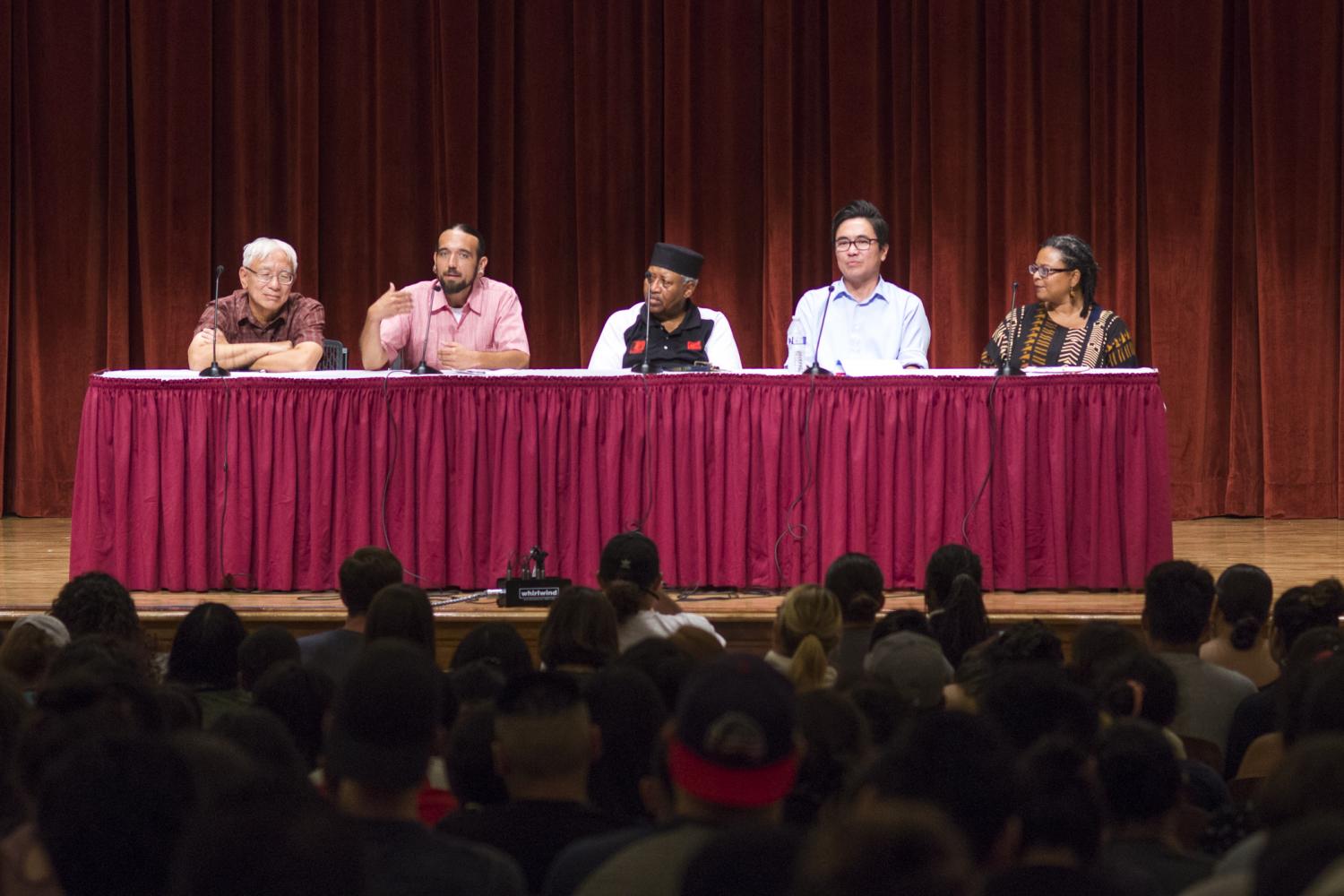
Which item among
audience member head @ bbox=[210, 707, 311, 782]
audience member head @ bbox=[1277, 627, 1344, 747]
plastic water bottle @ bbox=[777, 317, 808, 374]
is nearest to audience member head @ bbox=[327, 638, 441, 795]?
audience member head @ bbox=[210, 707, 311, 782]

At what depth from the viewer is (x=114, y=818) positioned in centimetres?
208

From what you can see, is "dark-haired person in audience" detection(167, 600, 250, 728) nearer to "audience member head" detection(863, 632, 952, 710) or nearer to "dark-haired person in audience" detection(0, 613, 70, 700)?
"dark-haired person in audience" detection(0, 613, 70, 700)

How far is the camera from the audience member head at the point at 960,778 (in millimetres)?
2178

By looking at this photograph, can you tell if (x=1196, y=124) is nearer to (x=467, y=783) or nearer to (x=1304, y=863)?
(x=467, y=783)

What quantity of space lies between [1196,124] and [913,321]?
279 centimetres

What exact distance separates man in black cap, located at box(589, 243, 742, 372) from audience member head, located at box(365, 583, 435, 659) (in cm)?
342

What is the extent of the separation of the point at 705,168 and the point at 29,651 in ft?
21.0

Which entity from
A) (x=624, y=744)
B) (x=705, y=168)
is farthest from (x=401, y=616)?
(x=705, y=168)

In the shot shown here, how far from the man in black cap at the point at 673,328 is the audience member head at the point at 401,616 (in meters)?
3.42

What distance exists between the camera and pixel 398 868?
2.29 meters

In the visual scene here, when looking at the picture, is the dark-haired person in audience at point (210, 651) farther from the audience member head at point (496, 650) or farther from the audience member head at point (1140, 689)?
the audience member head at point (1140, 689)

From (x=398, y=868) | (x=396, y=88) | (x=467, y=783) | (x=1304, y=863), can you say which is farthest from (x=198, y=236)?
(x=1304, y=863)

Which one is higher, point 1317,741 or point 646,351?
point 646,351

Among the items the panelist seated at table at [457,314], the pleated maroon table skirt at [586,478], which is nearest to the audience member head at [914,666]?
the pleated maroon table skirt at [586,478]
